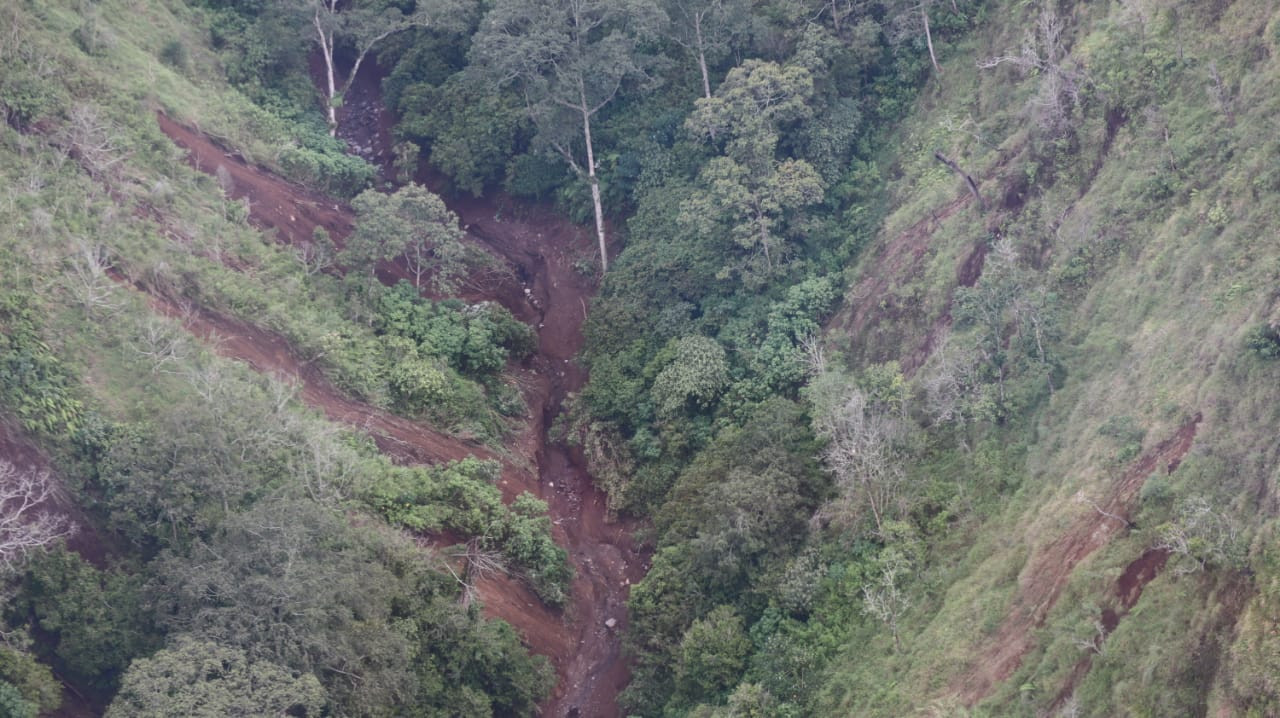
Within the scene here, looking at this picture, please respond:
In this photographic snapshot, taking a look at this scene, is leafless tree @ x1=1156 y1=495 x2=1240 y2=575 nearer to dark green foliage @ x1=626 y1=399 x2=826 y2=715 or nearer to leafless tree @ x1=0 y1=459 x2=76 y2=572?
dark green foliage @ x1=626 y1=399 x2=826 y2=715

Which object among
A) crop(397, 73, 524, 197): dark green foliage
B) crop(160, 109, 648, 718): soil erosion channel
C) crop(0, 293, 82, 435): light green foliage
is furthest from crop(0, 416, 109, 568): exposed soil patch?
crop(397, 73, 524, 197): dark green foliage

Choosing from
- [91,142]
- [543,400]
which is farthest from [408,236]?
[91,142]

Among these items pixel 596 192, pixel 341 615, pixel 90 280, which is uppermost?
pixel 596 192

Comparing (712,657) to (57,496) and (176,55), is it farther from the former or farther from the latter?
(176,55)

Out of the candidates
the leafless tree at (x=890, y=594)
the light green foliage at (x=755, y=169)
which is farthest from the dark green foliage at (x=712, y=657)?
the light green foliage at (x=755, y=169)

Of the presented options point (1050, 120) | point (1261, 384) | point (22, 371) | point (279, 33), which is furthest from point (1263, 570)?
point (279, 33)

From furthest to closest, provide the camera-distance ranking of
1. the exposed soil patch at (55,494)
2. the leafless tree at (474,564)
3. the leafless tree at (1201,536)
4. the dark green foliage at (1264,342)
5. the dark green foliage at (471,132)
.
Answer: the dark green foliage at (471,132)
the leafless tree at (474,564)
the exposed soil patch at (55,494)
the dark green foliage at (1264,342)
the leafless tree at (1201,536)

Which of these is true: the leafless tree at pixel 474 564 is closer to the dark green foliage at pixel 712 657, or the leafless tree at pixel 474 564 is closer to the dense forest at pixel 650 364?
the dense forest at pixel 650 364
